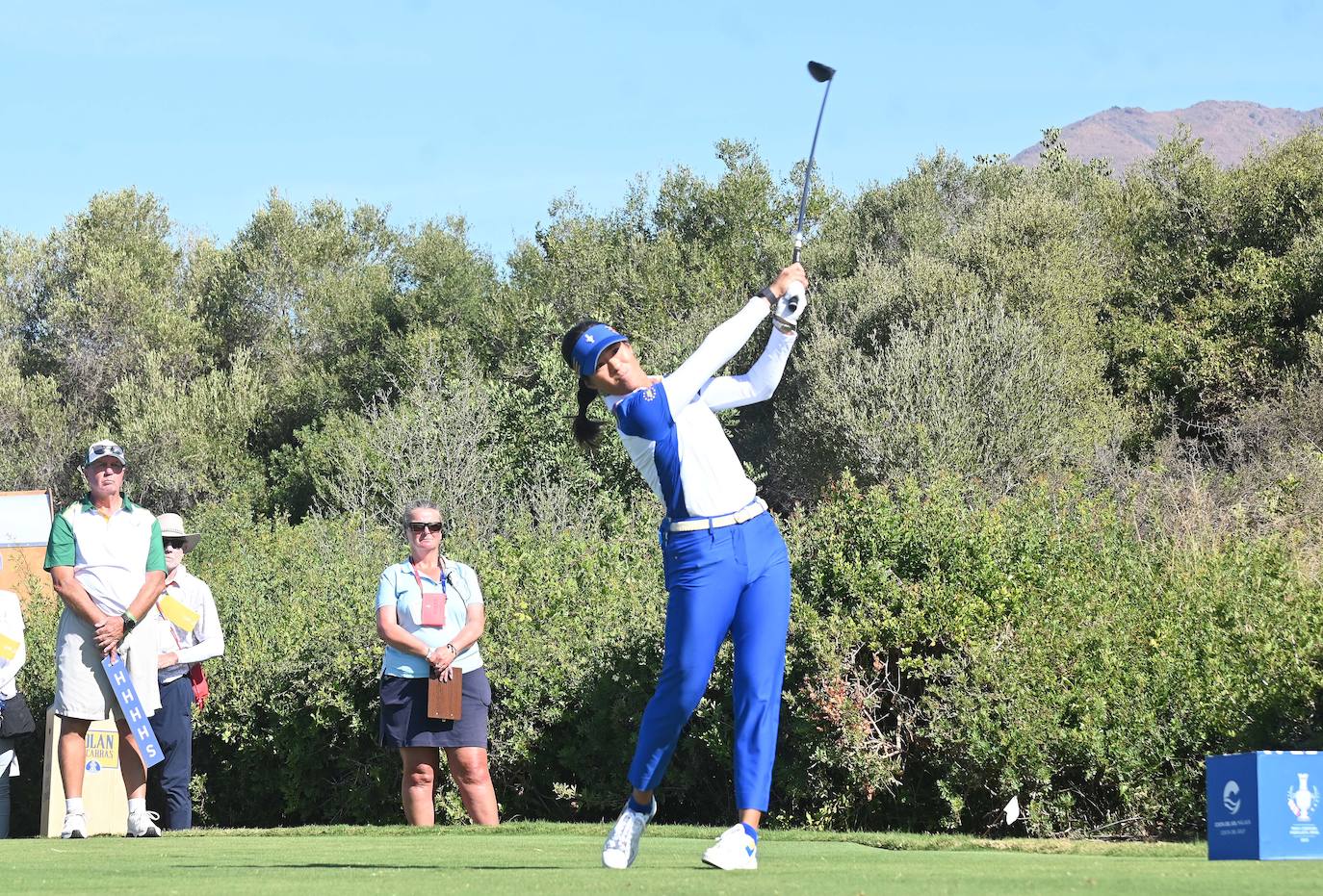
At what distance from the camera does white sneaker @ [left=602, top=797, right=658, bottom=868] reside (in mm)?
5820

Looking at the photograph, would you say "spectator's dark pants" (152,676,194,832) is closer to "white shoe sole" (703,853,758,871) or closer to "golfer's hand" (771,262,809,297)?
"white shoe sole" (703,853,758,871)

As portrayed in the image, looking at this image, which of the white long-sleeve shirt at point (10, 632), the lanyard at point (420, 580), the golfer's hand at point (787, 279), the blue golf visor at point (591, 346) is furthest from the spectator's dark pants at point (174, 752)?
the golfer's hand at point (787, 279)

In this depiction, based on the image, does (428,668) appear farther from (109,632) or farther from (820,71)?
(820,71)

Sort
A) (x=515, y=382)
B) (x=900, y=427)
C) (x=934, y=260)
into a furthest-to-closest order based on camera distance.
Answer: (x=515, y=382) → (x=934, y=260) → (x=900, y=427)

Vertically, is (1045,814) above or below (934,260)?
below

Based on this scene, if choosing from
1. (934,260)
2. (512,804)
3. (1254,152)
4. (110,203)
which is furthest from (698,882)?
(110,203)

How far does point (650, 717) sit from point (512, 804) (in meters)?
5.48

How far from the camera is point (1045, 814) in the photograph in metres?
8.80

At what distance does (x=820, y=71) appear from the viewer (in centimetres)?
743

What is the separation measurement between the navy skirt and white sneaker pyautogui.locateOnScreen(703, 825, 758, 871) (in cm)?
368

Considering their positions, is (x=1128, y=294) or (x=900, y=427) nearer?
(x=900, y=427)

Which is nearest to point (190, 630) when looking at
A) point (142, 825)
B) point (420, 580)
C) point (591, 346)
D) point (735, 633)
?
point (142, 825)

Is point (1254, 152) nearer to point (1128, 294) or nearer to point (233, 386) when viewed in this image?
point (1128, 294)

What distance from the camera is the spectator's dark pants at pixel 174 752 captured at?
394 inches
